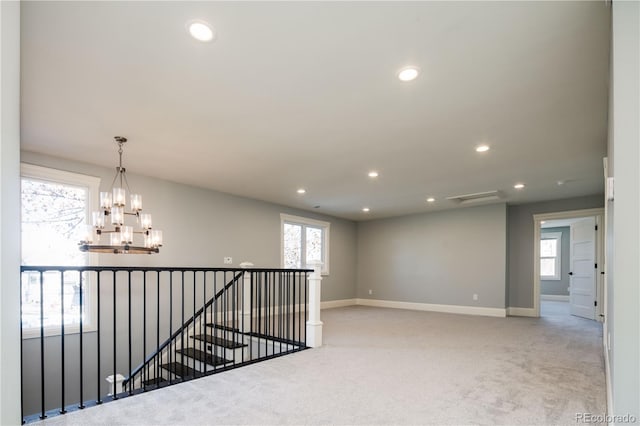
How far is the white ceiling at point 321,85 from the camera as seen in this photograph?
199 centimetres

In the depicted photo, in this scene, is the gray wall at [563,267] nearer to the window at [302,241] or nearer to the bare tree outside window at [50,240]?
the window at [302,241]

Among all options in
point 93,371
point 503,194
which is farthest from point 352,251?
point 93,371

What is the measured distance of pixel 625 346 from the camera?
1.54 meters

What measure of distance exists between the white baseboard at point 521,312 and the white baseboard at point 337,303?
3.73 m

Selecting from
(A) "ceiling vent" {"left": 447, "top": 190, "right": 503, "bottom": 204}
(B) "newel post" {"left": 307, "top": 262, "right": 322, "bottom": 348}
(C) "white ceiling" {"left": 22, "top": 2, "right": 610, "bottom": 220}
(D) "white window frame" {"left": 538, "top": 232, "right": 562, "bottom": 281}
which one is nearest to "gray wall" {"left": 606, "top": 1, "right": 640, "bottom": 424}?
(C) "white ceiling" {"left": 22, "top": 2, "right": 610, "bottom": 220}

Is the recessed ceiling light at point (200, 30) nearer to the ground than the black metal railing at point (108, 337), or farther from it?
farther from it

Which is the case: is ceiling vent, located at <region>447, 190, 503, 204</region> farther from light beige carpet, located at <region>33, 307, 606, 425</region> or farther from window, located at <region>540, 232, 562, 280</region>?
window, located at <region>540, 232, 562, 280</region>

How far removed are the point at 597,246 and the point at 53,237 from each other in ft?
29.7

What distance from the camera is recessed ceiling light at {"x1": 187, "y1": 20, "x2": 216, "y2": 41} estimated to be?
80.0 inches

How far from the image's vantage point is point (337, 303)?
918cm

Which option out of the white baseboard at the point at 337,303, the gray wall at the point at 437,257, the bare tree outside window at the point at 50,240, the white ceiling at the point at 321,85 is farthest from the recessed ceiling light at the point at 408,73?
the white baseboard at the point at 337,303

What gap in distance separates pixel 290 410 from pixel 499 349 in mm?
3082

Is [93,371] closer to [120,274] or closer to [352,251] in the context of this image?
→ [120,274]

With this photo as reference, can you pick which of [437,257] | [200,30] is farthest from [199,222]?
[437,257]
